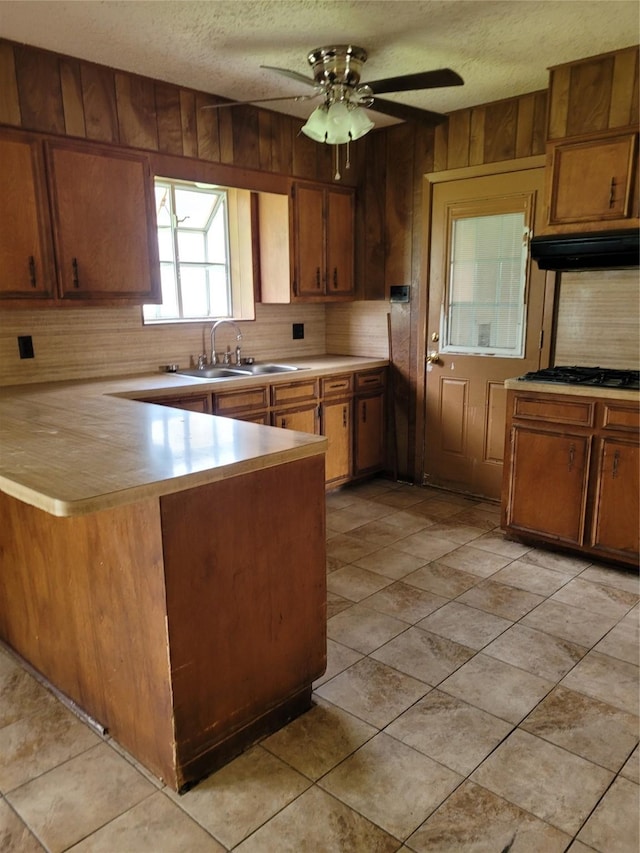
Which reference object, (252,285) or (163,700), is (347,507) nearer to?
(252,285)

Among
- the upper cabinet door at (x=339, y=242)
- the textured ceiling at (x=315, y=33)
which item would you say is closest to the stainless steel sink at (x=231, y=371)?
the upper cabinet door at (x=339, y=242)

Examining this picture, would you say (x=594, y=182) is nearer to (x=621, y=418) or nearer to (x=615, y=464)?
(x=621, y=418)

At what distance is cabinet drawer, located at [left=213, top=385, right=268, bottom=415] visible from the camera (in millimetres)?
3443

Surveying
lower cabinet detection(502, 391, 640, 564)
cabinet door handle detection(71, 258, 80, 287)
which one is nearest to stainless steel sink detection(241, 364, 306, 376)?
cabinet door handle detection(71, 258, 80, 287)

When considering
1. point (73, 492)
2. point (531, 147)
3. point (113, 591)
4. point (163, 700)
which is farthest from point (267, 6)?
point (163, 700)

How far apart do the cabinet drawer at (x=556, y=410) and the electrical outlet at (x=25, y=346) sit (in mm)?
2647

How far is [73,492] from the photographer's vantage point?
4.45ft

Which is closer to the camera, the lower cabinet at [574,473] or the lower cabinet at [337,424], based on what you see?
the lower cabinet at [574,473]

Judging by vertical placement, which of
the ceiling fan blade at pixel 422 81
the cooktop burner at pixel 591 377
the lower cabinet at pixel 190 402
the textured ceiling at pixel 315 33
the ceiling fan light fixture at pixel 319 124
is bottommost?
the lower cabinet at pixel 190 402

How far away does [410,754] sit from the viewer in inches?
72.1

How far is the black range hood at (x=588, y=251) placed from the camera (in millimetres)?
3021

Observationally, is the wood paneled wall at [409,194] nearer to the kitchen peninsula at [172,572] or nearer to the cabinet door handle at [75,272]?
the cabinet door handle at [75,272]

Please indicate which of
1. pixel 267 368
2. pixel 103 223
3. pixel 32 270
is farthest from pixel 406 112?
pixel 32 270

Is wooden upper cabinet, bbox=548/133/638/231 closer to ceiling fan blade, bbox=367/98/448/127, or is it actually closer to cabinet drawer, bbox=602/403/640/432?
ceiling fan blade, bbox=367/98/448/127
